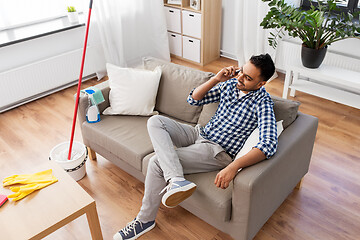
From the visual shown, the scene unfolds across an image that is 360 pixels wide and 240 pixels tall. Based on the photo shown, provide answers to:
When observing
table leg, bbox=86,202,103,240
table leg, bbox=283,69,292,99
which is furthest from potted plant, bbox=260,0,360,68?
table leg, bbox=86,202,103,240

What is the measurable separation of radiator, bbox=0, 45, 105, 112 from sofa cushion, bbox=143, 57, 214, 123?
1.54 meters

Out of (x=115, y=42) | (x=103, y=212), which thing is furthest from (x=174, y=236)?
(x=115, y=42)

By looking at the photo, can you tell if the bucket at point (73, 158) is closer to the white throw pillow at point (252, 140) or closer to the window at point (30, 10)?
the white throw pillow at point (252, 140)

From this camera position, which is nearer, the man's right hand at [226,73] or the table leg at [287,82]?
the man's right hand at [226,73]

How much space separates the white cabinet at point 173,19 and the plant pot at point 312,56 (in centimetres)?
174

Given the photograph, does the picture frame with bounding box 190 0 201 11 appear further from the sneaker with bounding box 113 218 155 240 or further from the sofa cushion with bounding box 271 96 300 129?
the sneaker with bounding box 113 218 155 240

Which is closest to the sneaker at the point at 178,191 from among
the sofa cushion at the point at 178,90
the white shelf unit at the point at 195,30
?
the sofa cushion at the point at 178,90

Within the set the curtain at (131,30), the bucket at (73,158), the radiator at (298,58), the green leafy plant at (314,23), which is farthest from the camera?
the curtain at (131,30)

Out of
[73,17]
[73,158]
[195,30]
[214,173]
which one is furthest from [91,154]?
[195,30]

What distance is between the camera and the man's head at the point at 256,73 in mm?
1842

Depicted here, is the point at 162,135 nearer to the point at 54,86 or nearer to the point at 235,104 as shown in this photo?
the point at 235,104

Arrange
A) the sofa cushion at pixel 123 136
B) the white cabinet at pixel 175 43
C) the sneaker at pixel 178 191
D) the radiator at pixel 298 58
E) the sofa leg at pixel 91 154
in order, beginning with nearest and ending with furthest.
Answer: the sneaker at pixel 178 191 < the sofa cushion at pixel 123 136 < the sofa leg at pixel 91 154 < the radiator at pixel 298 58 < the white cabinet at pixel 175 43

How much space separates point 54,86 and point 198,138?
219cm

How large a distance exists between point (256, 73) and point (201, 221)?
3.17 feet
